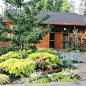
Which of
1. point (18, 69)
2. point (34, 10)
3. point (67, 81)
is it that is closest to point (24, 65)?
point (18, 69)

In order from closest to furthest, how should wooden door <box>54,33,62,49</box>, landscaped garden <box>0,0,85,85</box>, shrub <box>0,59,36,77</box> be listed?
landscaped garden <box>0,0,85,85</box> < shrub <box>0,59,36,77</box> < wooden door <box>54,33,62,49</box>

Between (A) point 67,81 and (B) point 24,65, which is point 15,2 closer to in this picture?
(B) point 24,65

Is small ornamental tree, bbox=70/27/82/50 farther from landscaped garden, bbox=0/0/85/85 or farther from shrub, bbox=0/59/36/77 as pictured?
shrub, bbox=0/59/36/77

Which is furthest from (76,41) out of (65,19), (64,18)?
(64,18)

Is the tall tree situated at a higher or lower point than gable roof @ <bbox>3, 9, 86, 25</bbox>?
higher

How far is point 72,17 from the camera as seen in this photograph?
1667 cm

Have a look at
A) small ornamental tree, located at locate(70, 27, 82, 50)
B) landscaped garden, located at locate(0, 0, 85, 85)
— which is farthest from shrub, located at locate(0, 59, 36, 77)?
small ornamental tree, located at locate(70, 27, 82, 50)

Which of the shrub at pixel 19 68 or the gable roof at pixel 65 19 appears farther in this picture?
the gable roof at pixel 65 19

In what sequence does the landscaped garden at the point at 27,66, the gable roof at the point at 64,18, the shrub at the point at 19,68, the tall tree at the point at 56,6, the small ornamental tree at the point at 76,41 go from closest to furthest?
the landscaped garden at the point at 27,66 → the shrub at the point at 19,68 → the small ornamental tree at the point at 76,41 → the gable roof at the point at 64,18 → the tall tree at the point at 56,6

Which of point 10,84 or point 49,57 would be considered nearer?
point 10,84

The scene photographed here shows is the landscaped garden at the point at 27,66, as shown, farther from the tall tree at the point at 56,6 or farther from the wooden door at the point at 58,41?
the tall tree at the point at 56,6

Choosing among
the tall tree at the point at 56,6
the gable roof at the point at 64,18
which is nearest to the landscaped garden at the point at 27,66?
the gable roof at the point at 64,18

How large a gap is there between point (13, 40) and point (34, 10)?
2.99 metres

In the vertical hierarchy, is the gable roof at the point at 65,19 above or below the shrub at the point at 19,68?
above
